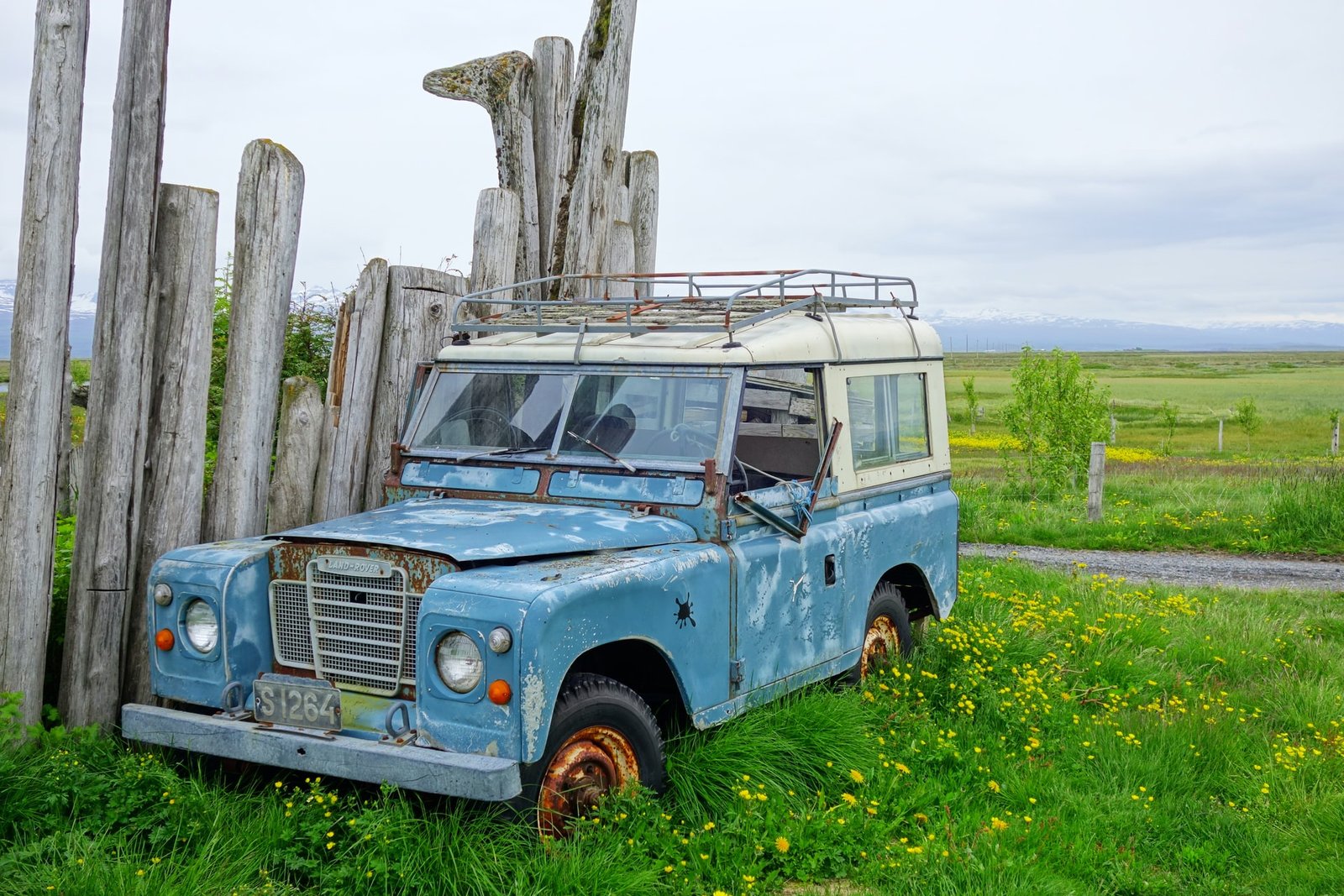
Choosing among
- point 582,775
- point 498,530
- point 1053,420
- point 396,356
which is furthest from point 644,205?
point 1053,420

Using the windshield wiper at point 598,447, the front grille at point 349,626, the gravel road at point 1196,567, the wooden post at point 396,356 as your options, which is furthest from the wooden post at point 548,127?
the gravel road at point 1196,567

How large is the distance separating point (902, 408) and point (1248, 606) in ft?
16.2

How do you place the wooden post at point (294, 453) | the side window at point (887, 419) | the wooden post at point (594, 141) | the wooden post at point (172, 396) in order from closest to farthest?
the wooden post at point (172, 396) < the wooden post at point (294, 453) < the side window at point (887, 419) < the wooden post at point (594, 141)

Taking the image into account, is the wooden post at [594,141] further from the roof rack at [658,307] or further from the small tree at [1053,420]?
the small tree at [1053,420]

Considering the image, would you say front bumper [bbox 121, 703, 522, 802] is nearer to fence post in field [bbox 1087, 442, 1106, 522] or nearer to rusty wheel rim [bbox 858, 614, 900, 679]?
rusty wheel rim [bbox 858, 614, 900, 679]

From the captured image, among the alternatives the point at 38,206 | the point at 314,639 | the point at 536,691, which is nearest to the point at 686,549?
the point at 536,691

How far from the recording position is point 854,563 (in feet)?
21.6

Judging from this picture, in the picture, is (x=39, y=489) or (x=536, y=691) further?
(x=39, y=489)

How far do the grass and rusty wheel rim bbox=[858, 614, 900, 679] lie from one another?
0.17 meters

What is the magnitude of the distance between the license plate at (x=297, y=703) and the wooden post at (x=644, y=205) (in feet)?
18.4

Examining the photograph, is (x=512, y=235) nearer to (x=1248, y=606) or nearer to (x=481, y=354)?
(x=481, y=354)

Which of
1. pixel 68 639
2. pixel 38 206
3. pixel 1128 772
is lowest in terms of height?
pixel 1128 772

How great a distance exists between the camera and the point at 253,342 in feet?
20.3

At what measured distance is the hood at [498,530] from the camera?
15.9 ft
